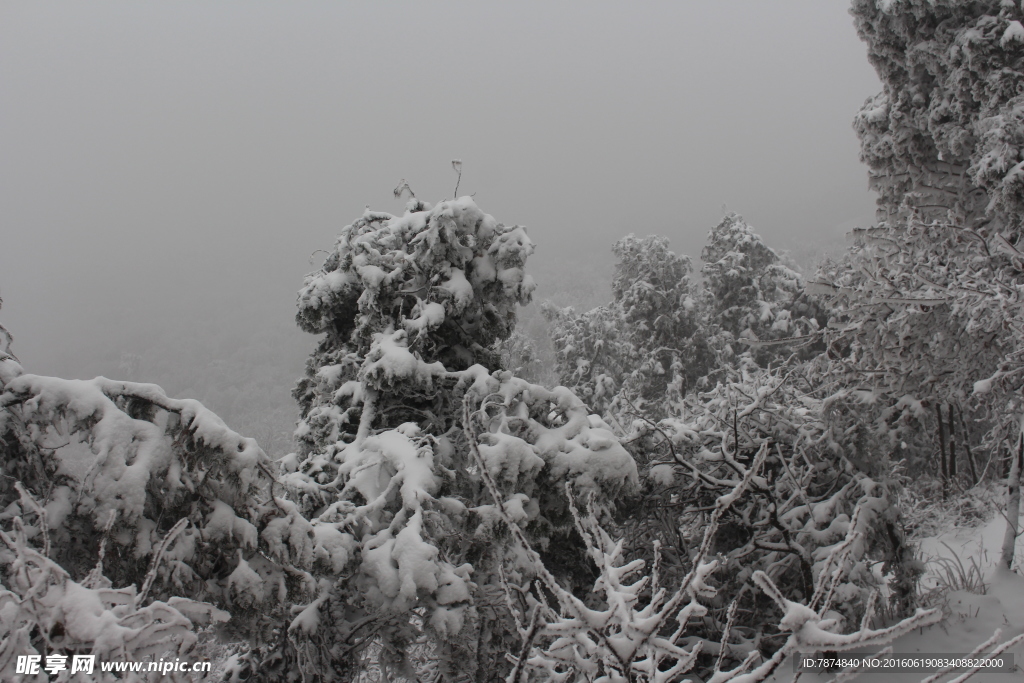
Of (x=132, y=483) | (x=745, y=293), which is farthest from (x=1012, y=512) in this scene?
(x=745, y=293)

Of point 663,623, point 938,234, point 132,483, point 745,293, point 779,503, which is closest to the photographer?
point 663,623

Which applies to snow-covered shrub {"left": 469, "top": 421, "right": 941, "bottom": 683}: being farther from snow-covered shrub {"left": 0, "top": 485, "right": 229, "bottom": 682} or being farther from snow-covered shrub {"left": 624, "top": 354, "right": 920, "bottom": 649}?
snow-covered shrub {"left": 624, "top": 354, "right": 920, "bottom": 649}

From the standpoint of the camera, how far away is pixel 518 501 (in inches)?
161

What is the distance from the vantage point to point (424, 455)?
14.9 ft

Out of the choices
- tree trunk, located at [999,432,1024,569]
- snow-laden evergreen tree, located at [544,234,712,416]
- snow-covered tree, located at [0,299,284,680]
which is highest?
snow-laden evergreen tree, located at [544,234,712,416]

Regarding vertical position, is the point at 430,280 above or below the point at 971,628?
above

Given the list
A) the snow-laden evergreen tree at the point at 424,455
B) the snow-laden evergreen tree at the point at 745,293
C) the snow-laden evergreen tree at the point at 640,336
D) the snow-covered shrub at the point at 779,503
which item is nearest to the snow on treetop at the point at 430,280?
the snow-laden evergreen tree at the point at 424,455

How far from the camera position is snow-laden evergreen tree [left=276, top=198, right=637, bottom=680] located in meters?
3.88

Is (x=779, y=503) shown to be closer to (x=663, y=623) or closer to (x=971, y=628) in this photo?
(x=971, y=628)

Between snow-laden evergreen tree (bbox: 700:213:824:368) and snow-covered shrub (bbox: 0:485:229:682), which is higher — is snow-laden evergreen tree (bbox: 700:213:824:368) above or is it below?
above

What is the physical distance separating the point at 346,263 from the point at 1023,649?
20.9ft

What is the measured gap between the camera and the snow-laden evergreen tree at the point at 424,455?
388 centimetres

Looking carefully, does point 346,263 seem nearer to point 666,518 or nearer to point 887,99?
point 666,518

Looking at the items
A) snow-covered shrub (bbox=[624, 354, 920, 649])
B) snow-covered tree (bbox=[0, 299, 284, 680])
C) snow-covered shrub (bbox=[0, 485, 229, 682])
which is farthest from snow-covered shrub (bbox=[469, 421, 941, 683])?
snow-covered shrub (bbox=[624, 354, 920, 649])
